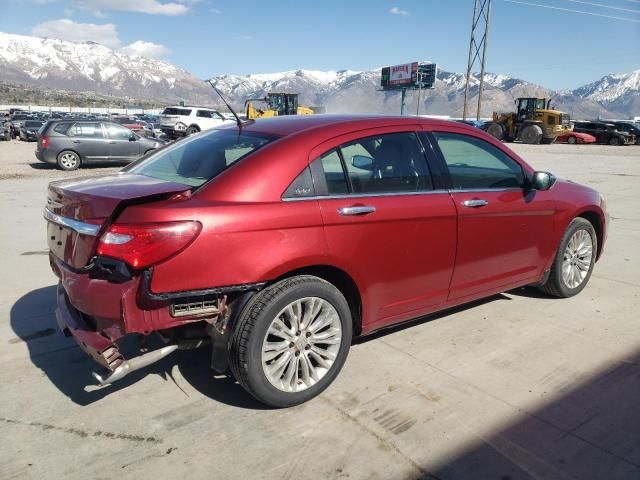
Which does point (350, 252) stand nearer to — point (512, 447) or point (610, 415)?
point (512, 447)

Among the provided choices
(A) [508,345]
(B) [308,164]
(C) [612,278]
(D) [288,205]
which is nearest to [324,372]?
(D) [288,205]

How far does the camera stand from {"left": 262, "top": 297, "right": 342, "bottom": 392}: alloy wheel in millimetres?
2979

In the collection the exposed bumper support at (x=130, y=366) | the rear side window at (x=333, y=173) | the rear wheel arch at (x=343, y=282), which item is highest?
the rear side window at (x=333, y=173)

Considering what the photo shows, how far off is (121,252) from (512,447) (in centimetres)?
219

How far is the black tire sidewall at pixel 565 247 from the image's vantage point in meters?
4.60

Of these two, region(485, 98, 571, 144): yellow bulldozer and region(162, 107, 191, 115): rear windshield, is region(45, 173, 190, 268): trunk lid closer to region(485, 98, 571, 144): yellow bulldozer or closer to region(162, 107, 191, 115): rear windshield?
region(162, 107, 191, 115): rear windshield

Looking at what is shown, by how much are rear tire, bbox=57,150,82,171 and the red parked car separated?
44.4 feet

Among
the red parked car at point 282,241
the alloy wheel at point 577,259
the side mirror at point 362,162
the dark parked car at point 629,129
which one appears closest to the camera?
the red parked car at point 282,241

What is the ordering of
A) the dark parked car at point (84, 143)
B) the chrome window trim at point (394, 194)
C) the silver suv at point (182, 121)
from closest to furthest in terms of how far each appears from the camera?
1. the chrome window trim at point (394, 194)
2. the dark parked car at point (84, 143)
3. the silver suv at point (182, 121)

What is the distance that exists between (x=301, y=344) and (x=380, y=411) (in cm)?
58

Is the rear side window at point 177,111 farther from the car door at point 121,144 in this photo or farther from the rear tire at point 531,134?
the rear tire at point 531,134

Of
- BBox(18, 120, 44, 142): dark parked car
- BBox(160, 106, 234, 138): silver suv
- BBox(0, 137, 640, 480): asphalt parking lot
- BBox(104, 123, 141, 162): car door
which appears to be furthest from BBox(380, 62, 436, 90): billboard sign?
BBox(0, 137, 640, 480): asphalt parking lot

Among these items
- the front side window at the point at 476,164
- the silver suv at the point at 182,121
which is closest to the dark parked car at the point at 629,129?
the silver suv at the point at 182,121

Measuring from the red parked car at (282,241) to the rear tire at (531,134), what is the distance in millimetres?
34423
